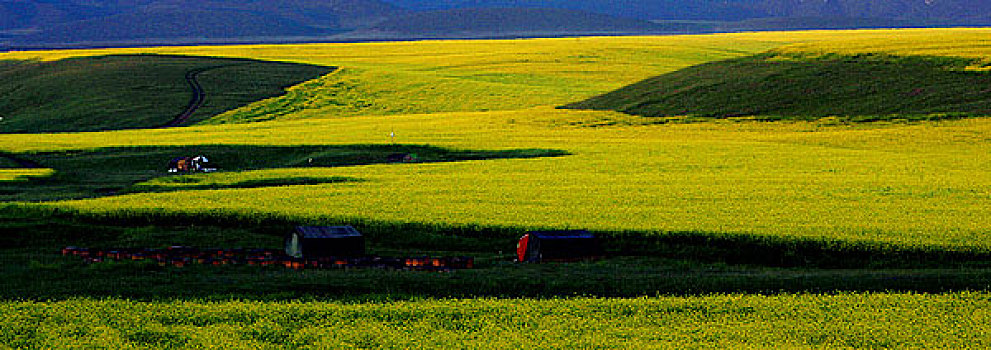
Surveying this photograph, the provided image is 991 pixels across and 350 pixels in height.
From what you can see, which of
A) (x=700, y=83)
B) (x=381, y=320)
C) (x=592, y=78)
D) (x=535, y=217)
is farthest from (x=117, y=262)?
(x=592, y=78)

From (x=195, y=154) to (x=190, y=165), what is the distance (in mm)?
6115

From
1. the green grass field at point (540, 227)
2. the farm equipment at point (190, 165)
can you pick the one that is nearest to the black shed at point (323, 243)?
the green grass field at point (540, 227)

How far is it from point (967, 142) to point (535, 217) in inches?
1462

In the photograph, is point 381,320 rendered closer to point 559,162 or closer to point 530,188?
point 530,188

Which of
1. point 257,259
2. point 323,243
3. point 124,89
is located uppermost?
point 124,89

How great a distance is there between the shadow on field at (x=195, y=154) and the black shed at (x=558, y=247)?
66.3ft

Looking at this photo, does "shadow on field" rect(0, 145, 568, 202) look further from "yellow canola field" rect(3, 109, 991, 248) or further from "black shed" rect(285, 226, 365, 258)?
"black shed" rect(285, 226, 365, 258)

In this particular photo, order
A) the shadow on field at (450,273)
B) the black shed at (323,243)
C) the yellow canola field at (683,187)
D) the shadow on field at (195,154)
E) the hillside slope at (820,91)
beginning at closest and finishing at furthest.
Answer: the shadow on field at (450,273), the black shed at (323,243), the yellow canola field at (683,187), the shadow on field at (195,154), the hillside slope at (820,91)

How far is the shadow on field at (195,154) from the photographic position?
49.5 metres

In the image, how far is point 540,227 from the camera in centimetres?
3428

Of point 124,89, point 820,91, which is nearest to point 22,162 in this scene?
point 124,89

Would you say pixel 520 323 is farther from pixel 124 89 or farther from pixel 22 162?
pixel 124 89

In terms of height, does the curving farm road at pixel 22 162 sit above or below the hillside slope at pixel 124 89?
below

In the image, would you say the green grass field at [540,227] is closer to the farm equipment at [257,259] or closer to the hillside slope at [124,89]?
the farm equipment at [257,259]
